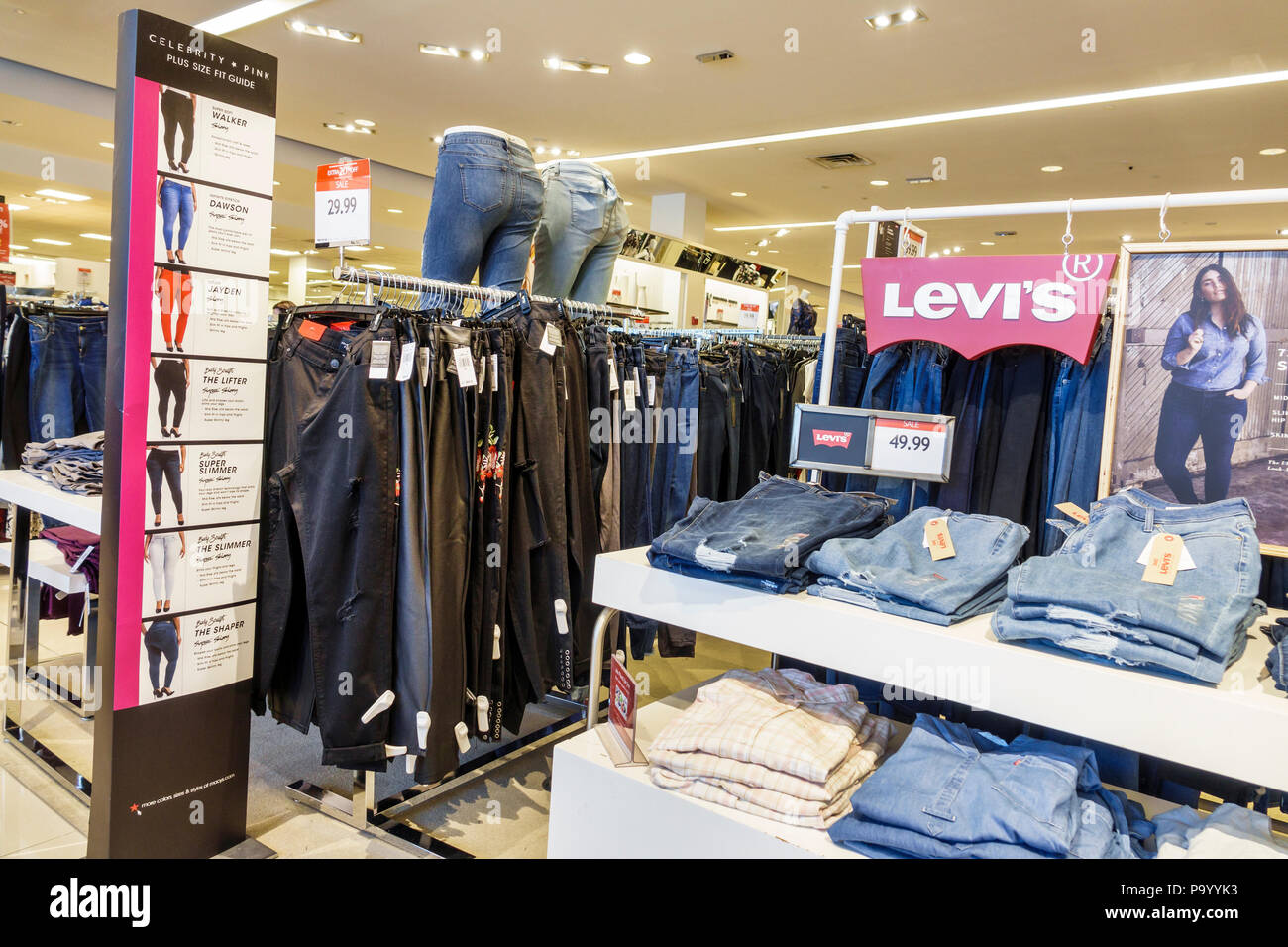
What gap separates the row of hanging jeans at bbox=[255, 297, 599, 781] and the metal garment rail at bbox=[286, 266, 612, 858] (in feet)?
0.53

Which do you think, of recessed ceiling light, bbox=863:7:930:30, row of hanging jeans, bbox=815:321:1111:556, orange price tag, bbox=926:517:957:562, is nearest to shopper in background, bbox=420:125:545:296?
row of hanging jeans, bbox=815:321:1111:556

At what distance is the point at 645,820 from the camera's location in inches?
55.4

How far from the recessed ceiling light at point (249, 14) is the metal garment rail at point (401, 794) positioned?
11.3 feet

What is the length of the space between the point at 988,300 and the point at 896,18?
3527 millimetres

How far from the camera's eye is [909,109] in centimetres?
600

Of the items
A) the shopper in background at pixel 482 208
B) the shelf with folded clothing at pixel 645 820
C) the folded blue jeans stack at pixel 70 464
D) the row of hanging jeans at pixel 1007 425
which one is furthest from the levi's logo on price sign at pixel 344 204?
the shelf with folded clothing at pixel 645 820

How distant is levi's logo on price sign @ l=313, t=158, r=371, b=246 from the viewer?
2258mm

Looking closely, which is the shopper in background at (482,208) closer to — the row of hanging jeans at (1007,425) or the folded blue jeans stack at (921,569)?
the row of hanging jeans at (1007,425)

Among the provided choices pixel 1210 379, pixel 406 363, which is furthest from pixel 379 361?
pixel 1210 379

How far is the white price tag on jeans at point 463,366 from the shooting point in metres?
2.22

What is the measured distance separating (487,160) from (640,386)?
2.96ft

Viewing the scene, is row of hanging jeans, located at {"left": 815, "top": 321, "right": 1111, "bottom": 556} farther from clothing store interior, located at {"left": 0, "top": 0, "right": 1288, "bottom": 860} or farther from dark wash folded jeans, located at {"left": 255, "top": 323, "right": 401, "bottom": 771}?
dark wash folded jeans, located at {"left": 255, "top": 323, "right": 401, "bottom": 771}

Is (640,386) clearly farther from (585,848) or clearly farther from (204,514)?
(585,848)
